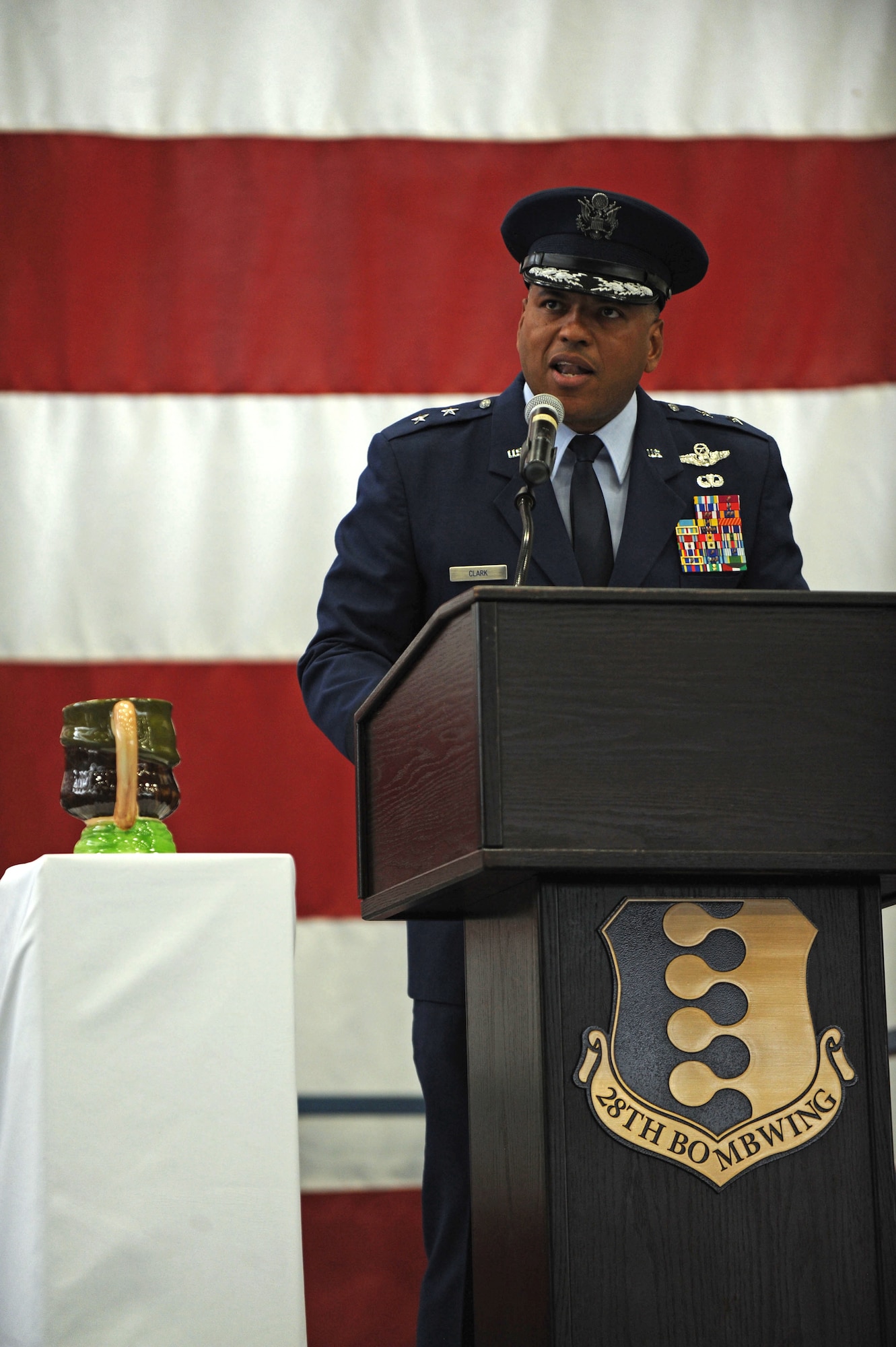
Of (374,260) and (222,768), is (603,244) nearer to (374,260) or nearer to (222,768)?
(374,260)

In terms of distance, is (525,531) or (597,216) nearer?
(525,531)

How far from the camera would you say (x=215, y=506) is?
2836 millimetres

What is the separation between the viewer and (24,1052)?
1.62m

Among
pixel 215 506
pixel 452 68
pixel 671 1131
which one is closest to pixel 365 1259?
pixel 215 506

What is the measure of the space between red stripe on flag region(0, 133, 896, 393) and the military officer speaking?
36.9 inches

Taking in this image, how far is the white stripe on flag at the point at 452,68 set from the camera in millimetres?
2914

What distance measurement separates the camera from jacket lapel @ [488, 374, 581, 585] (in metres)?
1.76

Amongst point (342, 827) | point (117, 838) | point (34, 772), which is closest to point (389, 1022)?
point (342, 827)

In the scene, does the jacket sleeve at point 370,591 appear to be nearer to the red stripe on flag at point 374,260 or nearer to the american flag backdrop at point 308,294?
the american flag backdrop at point 308,294

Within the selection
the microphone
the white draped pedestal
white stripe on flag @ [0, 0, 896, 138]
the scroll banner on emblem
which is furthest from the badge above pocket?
white stripe on flag @ [0, 0, 896, 138]

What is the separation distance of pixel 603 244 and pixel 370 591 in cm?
51

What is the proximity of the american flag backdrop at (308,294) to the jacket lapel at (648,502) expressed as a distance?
3.30 feet

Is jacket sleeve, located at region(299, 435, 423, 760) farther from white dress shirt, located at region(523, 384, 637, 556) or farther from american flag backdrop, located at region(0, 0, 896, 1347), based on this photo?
american flag backdrop, located at region(0, 0, 896, 1347)

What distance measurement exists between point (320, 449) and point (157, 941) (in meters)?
1.41
